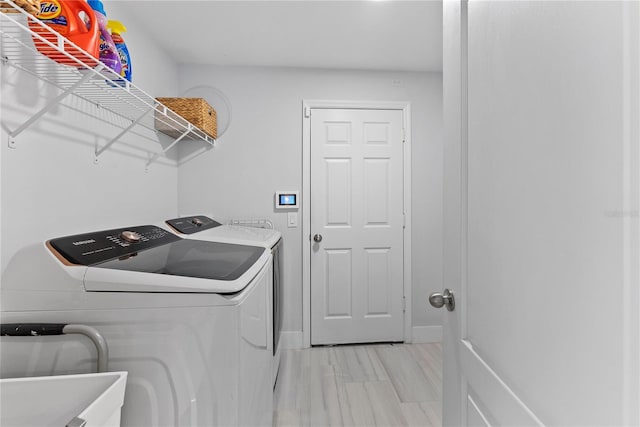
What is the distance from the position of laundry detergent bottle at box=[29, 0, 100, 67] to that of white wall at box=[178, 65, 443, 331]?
1.66 m

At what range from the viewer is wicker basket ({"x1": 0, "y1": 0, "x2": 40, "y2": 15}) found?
2.86 ft

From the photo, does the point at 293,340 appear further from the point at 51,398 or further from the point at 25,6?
the point at 25,6

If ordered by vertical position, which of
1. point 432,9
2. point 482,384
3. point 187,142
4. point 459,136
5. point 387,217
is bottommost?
point 482,384

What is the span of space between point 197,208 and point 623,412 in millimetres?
2728

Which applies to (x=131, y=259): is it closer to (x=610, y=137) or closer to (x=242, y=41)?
(x=610, y=137)

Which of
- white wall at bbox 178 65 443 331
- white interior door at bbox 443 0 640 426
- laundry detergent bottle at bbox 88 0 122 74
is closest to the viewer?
white interior door at bbox 443 0 640 426

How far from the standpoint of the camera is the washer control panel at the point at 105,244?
1.05 m

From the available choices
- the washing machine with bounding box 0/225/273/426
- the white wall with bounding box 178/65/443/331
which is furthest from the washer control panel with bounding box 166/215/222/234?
the washing machine with bounding box 0/225/273/426

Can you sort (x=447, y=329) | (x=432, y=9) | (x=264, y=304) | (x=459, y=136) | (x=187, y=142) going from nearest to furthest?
1. (x=459, y=136)
2. (x=447, y=329)
3. (x=264, y=304)
4. (x=432, y=9)
5. (x=187, y=142)

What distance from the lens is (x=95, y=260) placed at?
3.48ft

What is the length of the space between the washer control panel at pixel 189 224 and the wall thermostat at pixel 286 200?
59cm

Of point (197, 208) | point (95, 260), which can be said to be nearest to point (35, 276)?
point (95, 260)

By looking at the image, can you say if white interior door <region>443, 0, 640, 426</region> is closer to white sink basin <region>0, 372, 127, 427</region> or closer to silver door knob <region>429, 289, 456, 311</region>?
silver door knob <region>429, 289, 456, 311</region>

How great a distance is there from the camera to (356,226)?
2848 mm
